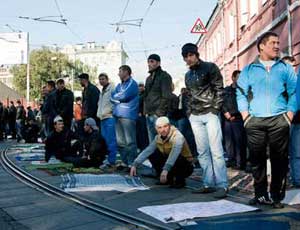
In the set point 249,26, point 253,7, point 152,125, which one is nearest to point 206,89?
point 152,125

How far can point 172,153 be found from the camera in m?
7.40

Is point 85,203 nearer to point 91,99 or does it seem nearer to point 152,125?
point 152,125

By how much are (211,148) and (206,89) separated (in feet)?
2.46

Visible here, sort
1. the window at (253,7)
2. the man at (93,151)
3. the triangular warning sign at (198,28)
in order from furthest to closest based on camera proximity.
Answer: the window at (253,7) < the triangular warning sign at (198,28) < the man at (93,151)

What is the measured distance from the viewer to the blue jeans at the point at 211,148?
675 cm

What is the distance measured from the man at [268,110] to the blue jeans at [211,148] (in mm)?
840

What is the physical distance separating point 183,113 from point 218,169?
4.45 m

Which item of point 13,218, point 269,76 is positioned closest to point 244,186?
point 269,76

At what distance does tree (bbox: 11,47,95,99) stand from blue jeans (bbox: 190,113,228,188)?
60406mm

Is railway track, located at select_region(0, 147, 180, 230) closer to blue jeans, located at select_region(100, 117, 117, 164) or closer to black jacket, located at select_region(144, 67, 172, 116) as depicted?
blue jeans, located at select_region(100, 117, 117, 164)

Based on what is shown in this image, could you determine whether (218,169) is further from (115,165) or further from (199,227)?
(115,165)

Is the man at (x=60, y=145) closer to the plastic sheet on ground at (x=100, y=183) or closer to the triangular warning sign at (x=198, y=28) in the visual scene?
the plastic sheet on ground at (x=100, y=183)

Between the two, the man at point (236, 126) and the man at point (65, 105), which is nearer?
the man at point (236, 126)

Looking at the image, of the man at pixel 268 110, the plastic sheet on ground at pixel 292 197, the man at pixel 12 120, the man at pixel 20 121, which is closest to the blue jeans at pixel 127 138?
the plastic sheet on ground at pixel 292 197
